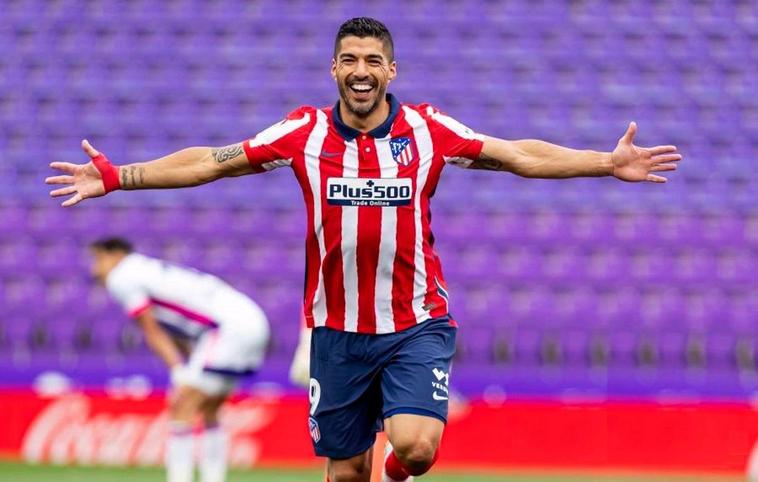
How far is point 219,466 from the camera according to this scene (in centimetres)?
884

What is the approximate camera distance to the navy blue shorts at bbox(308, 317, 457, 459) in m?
5.51

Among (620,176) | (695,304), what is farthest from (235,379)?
(695,304)

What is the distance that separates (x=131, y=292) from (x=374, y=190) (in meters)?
3.99

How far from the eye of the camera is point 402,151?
5.50 metres

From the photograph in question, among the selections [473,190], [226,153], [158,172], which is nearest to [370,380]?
[226,153]

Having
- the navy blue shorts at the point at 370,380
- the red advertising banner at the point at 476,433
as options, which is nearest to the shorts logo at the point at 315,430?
the navy blue shorts at the point at 370,380

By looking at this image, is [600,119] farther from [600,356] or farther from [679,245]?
[600,356]

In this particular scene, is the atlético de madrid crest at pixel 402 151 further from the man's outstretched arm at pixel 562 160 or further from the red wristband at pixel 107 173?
the red wristband at pixel 107 173

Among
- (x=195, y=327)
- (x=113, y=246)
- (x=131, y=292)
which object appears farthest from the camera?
(x=195, y=327)

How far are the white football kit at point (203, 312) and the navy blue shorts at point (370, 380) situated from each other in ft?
10.7

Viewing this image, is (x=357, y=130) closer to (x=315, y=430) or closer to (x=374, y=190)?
(x=374, y=190)

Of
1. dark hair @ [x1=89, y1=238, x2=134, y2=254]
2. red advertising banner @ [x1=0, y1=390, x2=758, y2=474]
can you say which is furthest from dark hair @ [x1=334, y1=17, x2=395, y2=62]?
red advertising banner @ [x1=0, y1=390, x2=758, y2=474]

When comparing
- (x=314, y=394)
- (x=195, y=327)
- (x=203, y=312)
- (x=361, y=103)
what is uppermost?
(x=361, y=103)

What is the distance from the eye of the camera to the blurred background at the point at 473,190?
11883 millimetres
